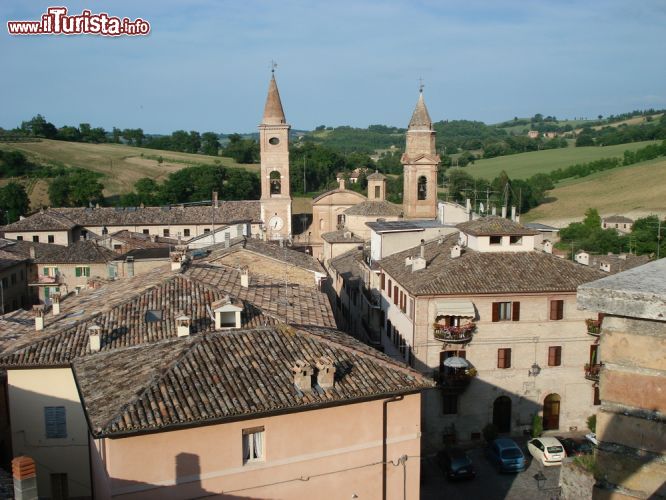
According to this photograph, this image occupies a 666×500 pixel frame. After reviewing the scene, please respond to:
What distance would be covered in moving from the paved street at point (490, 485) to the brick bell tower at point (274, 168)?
36886 millimetres

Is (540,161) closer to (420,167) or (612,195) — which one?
(612,195)

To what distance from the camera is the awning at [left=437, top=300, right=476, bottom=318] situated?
2658 centimetres

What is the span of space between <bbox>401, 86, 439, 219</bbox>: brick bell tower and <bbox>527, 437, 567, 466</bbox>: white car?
770 inches

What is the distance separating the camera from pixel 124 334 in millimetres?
19141

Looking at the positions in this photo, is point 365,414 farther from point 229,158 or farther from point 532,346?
point 229,158

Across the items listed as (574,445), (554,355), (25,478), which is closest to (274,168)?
A: (554,355)

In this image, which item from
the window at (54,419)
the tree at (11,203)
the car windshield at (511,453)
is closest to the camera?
the window at (54,419)

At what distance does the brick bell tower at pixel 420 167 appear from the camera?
140 ft

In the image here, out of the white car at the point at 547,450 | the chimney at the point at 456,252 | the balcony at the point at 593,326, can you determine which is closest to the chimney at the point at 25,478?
the white car at the point at 547,450

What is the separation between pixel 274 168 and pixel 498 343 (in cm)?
3796

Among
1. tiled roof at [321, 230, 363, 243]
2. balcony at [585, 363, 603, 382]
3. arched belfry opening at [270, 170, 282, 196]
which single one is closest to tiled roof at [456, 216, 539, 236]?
balcony at [585, 363, 603, 382]

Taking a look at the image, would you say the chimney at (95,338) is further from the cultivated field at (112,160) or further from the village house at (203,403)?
the cultivated field at (112,160)

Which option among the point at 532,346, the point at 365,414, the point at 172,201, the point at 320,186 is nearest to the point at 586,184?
the point at 320,186

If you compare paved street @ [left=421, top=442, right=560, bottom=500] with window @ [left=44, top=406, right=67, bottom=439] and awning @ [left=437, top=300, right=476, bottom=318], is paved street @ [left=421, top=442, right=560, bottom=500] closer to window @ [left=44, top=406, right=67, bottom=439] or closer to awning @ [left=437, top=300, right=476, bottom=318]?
awning @ [left=437, top=300, right=476, bottom=318]
